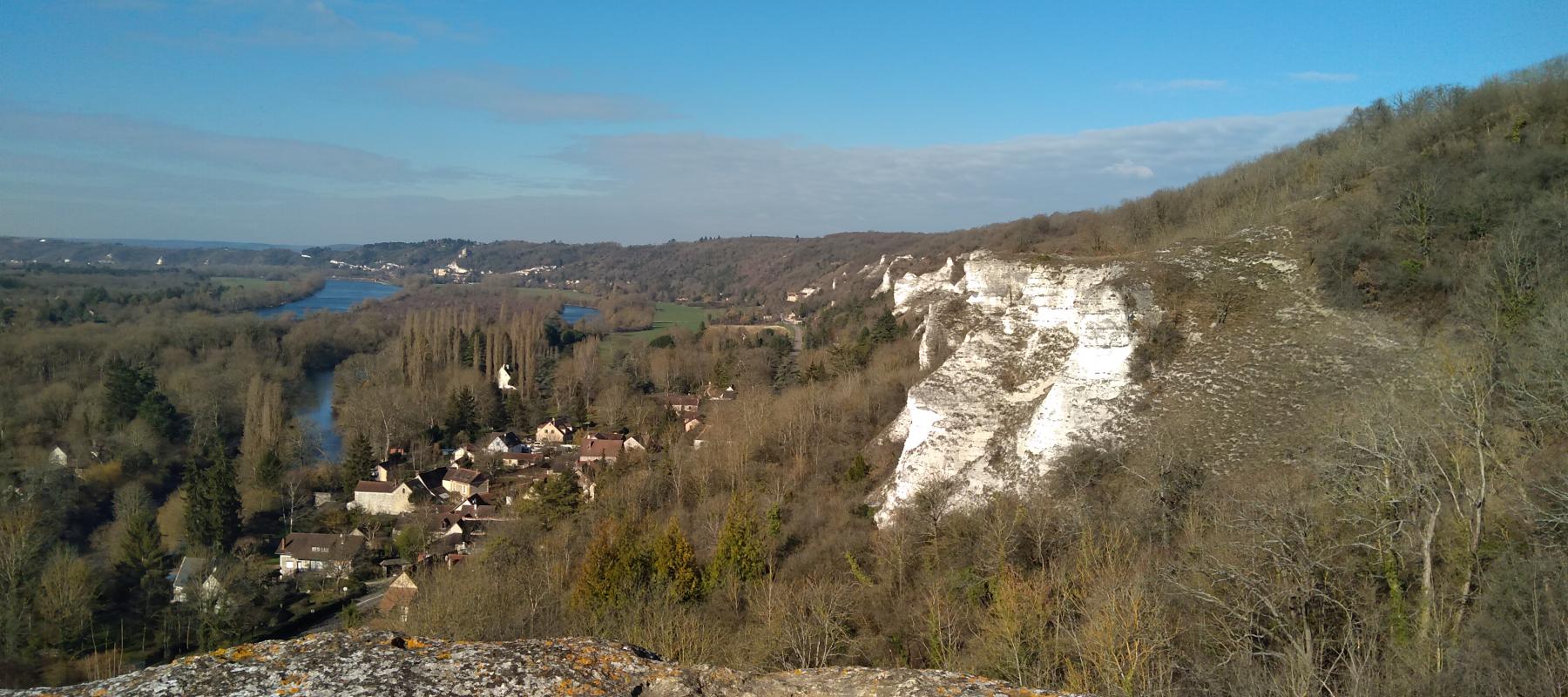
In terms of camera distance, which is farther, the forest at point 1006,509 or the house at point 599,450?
the house at point 599,450

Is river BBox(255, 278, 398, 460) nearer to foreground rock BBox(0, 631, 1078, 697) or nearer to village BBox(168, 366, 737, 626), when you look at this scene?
village BBox(168, 366, 737, 626)

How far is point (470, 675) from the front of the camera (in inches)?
162

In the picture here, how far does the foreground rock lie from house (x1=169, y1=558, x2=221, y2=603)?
81.8 feet

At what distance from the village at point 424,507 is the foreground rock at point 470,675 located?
13945 mm

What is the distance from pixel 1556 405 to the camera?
11.1 m

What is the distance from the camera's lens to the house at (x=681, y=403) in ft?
147

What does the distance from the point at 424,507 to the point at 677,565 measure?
65.9 ft

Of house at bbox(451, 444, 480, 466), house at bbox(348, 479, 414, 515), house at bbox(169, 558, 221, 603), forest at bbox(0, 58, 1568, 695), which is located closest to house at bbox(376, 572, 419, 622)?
forest at bbox(0, 58, 1568, 695)

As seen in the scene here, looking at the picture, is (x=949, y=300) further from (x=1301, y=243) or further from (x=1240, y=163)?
(x=1240, y=163)

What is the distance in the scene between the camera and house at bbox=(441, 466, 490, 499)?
36375mm

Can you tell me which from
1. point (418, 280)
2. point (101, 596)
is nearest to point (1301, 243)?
point (101, 596)

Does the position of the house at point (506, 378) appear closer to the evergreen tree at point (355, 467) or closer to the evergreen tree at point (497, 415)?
the evergreen tree at point (497, 415)

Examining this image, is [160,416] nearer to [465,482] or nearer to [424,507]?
[465,482]

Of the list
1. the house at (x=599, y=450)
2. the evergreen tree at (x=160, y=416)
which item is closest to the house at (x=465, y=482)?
the house at (x=599, y=450)
